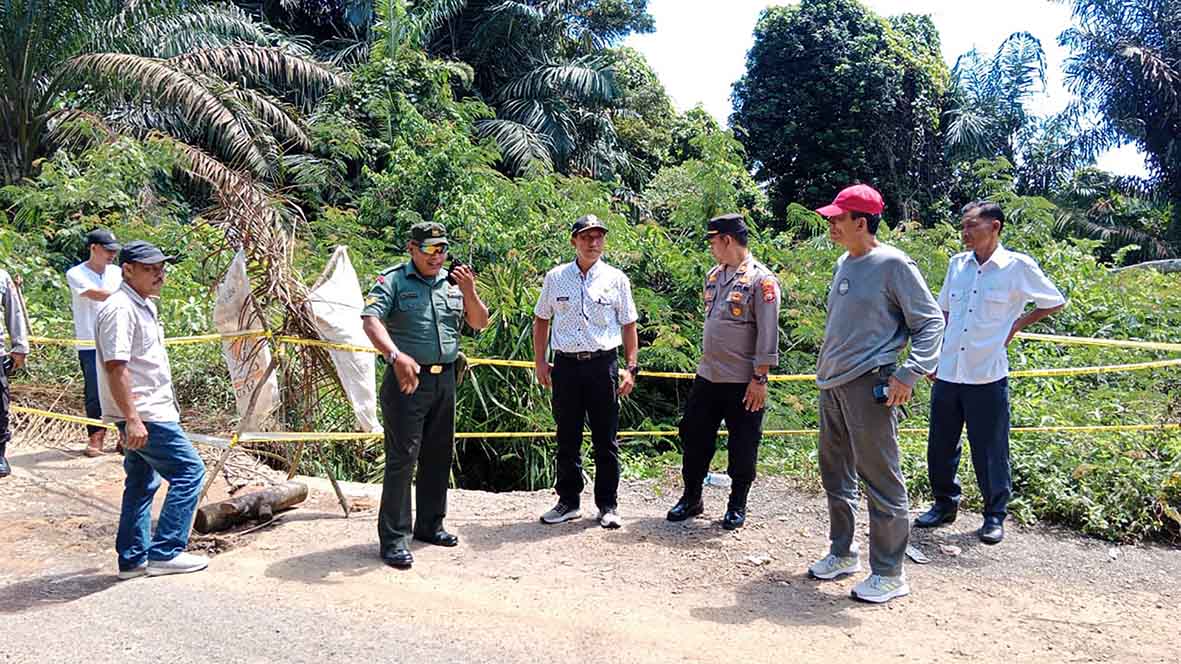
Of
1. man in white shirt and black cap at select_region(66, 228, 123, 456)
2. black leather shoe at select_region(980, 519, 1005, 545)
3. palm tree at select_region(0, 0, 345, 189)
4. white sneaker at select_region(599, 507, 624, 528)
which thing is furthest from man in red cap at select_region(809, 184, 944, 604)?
palm tree at select_region(0, 0, 345, 189)

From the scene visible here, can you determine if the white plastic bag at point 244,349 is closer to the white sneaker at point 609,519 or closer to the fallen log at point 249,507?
the fallen log at point 249,507

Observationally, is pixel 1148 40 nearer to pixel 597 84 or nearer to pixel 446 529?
pixel 597 84

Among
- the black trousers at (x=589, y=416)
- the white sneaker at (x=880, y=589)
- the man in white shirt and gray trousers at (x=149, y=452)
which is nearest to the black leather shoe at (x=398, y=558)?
the man in white shirt and gray trousers at (x=149, y=452)

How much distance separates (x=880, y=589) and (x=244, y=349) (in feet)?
12.0

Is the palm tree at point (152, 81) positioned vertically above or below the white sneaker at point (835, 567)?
above

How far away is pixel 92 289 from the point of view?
640 cm

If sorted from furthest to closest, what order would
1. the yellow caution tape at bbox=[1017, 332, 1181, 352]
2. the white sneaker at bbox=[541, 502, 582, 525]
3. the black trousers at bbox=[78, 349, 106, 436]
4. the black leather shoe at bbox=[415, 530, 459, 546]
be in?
the black trousers at bbox=[78, 349, 106, 436] → the yellow caution tape at bbox=[1017, 332, 1181, 352] → the white sneaker at bbox=[541, 502, 582, 525] → the black leather shoe at bbox=[415, 530, 459, 546]

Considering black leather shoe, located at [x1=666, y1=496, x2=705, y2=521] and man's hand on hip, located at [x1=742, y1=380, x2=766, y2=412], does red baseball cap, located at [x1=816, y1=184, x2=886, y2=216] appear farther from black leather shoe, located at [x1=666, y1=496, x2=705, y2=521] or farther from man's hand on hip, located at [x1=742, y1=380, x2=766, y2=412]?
black leather shoe, located at [x1=666, y1=496, x2=705, y2=521]

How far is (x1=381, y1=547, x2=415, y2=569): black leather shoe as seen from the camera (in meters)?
4.38

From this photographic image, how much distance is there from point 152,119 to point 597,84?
33.8 ft

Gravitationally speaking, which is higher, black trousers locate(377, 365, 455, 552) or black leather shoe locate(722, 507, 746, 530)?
black trousers locate(377, 365, 455, 552)

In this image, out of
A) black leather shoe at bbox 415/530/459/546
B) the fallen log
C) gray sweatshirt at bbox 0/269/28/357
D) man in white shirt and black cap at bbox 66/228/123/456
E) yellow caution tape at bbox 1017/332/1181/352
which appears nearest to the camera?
black leather shoe at bbox 415/530/459/546

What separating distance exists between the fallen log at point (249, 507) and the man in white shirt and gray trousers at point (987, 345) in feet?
12.4

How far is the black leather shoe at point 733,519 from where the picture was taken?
503 cm
